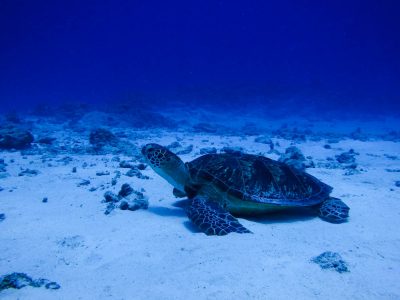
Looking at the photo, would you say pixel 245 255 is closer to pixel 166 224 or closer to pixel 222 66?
pixel 166 224

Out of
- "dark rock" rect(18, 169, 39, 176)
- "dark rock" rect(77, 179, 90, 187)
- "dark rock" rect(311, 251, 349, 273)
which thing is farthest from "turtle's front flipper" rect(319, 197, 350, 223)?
"dark rock" rect(18, 169, 39, 176)

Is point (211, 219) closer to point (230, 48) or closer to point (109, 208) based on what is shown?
point (109, 208)

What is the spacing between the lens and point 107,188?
21.9 feet

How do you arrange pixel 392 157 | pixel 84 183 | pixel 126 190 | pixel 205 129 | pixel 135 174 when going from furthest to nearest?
pixel 205 129, pixel 392 157, pixel 135 174, pixel 84 183, pixel 126 190

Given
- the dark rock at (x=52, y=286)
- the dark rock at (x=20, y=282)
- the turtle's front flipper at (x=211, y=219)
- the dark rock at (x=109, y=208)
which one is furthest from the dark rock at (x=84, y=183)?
the dark rock at (x=52, y=286)

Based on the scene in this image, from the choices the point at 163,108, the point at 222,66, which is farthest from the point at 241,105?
the point at 222,66

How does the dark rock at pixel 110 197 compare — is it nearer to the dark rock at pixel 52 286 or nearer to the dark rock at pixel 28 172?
the dark rock at pixel 52 286

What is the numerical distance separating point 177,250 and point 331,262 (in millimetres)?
1986

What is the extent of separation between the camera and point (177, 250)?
3836mm

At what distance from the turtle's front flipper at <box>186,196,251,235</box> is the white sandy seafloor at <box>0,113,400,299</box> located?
0.14 meters

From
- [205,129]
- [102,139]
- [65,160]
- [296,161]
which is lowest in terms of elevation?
[65,160]

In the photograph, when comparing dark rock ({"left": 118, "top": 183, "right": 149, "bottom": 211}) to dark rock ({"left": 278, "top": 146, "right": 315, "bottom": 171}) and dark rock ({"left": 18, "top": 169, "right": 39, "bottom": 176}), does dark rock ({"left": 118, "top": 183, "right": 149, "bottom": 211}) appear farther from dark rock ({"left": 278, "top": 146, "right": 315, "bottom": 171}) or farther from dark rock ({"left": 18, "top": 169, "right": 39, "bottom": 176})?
dark rock ({"left": 278, "top": 146, "right": 315, "bottom": 171})

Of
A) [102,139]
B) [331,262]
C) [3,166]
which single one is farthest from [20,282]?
[102,139]

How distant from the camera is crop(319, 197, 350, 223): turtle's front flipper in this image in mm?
5094
